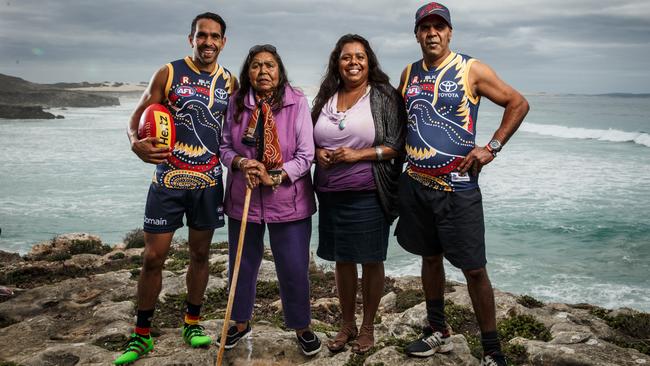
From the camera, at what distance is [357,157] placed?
13.7ft

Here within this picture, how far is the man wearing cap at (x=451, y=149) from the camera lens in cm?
407

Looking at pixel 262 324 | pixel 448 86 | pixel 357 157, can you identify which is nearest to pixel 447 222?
pixel 357 157

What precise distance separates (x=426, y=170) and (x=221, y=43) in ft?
6.37

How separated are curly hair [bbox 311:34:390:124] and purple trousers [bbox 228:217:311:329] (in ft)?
2.99

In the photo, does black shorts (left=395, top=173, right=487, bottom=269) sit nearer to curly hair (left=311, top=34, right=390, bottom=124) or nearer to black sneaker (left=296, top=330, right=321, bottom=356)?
curly hair (left=311, top=34, right=390, bottom=124)

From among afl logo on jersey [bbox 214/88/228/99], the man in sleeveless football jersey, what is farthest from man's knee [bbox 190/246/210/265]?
afl logo on jersey [bbox 214/88/228/99]

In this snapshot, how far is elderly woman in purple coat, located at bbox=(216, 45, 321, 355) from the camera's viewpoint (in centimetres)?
424

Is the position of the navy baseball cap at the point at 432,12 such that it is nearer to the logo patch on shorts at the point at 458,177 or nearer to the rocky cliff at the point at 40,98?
the logo patch on shorts at the point at 458,177

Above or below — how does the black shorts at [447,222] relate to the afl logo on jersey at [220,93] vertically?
below

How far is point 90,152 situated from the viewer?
31.9m

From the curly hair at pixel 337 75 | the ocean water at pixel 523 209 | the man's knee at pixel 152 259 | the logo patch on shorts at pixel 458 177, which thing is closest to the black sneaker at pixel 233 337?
the man's knee at pixel 152 259

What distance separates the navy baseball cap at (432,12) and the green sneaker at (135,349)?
11.2ft

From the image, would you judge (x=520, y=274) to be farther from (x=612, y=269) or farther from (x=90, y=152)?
(x=90, y=152)

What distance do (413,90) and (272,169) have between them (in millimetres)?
1203
